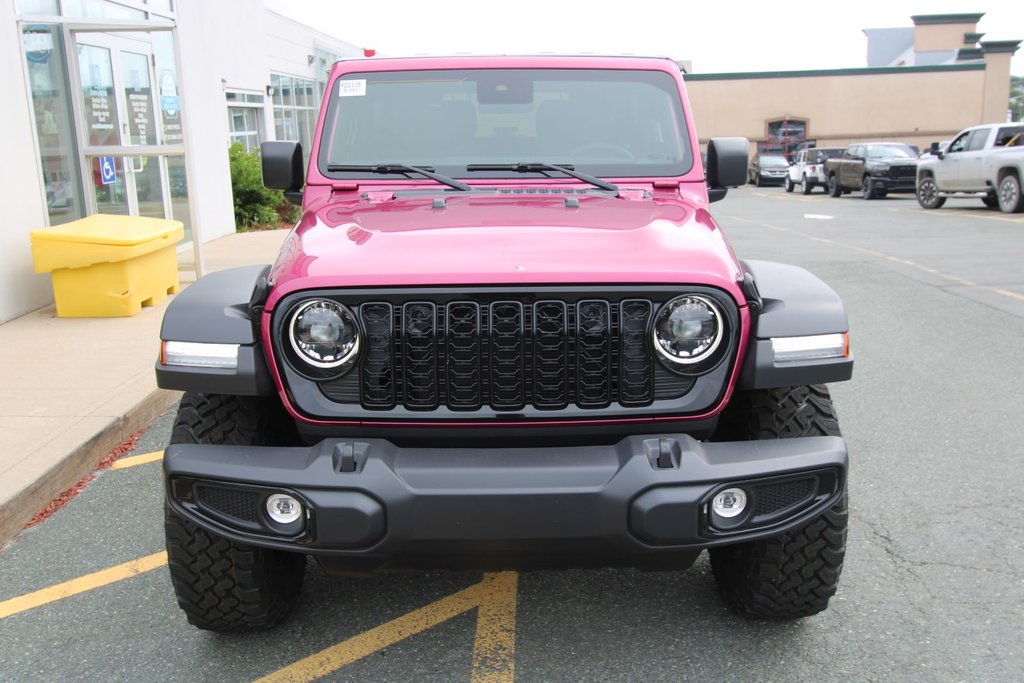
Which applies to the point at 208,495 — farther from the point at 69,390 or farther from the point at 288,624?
the point at 69,390

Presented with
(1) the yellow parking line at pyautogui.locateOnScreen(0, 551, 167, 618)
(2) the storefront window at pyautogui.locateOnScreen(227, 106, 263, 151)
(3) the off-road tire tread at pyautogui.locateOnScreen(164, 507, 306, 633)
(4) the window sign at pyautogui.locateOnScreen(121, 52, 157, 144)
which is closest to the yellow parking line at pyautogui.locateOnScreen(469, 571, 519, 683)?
(3) the off-road tire tread at pyautogui.locateOnScreen(164, 507, 306, 633)

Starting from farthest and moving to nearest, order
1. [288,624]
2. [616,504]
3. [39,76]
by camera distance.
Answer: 1. [39,76]
2. [288,624]
3. [616,504]

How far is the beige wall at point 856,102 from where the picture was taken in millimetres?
46562

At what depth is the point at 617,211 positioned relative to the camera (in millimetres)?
3402

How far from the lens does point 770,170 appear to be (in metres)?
39.8

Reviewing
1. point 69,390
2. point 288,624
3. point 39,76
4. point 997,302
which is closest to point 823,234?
point 997,302

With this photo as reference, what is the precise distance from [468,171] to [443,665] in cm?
201

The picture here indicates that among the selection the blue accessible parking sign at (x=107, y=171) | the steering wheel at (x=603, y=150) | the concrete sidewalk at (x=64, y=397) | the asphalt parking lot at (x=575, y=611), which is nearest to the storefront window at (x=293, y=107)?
the blue accessible parking sign at (x=107, y=171)

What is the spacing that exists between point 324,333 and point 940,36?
220 ft

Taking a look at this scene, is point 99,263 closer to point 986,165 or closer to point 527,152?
point 527,152

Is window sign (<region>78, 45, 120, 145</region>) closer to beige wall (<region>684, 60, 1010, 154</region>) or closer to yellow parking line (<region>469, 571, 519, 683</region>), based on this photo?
yellow parking line (<region>469, 571, 519, 683</region>)

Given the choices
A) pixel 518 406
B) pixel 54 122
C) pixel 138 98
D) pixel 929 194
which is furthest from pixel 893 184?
pixel 518 406

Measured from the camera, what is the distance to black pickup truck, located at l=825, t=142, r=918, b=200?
26.0 m

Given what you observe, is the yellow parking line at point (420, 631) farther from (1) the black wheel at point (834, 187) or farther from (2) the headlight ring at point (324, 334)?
(1) the black wheel at point (834, 187)
